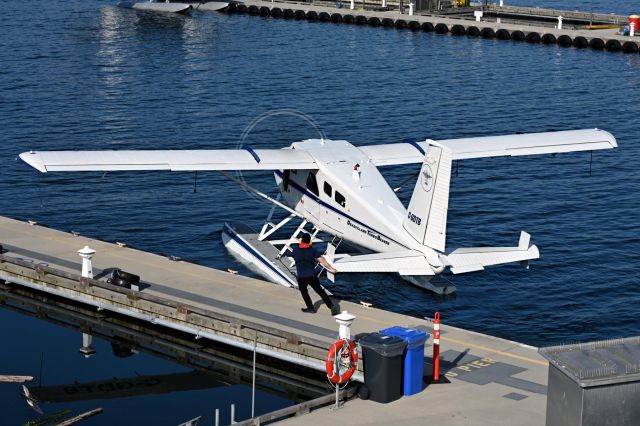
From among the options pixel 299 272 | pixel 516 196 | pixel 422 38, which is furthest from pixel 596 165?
pixel 422 38

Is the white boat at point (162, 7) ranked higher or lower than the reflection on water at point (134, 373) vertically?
higher

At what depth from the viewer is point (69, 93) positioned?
68.2m

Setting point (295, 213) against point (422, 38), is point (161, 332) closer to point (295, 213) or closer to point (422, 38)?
point (295, 213)

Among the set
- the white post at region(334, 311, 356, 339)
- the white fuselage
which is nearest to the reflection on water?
the white post at region(334, 311, 356, 339)

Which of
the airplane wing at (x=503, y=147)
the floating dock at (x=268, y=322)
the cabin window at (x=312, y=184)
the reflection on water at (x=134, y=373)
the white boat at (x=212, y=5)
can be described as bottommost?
the reflection on water at (x=134, y=373)

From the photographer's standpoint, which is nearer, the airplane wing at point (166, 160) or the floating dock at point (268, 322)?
the floating dock at point (268, 322)

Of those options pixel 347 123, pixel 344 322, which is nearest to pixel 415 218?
pixel 344 322

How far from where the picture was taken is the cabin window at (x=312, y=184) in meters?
34.6

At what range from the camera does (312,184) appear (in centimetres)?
3472

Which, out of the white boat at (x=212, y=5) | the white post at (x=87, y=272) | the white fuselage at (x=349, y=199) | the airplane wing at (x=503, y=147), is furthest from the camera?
the white boat at (x=212, y=5)

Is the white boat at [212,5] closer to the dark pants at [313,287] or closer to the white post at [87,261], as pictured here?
the white post at [87,261]

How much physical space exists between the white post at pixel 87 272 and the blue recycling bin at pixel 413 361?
8.91 meters

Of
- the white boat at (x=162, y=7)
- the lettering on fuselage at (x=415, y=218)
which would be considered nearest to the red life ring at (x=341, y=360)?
the lettering on fuselage at (x=415, y=218)

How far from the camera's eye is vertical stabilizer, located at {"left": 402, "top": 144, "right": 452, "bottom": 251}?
27.8 meters
